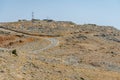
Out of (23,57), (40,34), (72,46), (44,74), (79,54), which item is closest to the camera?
(44,74)

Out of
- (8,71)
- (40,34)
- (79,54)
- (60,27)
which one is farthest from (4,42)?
(8,71)

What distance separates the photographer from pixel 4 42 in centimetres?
8031

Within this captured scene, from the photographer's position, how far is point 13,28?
339 ft

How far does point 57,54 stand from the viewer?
210ft

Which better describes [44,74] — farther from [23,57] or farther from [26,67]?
[23,57]

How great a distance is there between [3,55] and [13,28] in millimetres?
73017

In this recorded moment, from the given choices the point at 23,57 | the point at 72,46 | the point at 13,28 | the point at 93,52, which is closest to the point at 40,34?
the point at 13,28

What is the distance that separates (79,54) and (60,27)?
150 feet

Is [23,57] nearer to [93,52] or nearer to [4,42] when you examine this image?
[93,52]

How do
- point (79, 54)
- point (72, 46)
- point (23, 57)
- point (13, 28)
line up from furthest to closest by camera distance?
1. point (13, 28)
2. point (72, 46)
3. point (79, 54)
4. point (23, 57)

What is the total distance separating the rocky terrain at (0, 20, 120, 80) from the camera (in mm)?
29578

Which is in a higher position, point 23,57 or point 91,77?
point 23,57

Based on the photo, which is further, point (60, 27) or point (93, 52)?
point (60, 27)

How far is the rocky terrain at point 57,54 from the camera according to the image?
29578mm
